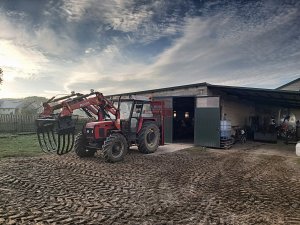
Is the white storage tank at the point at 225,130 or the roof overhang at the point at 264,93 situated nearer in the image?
the roof overhang at the point at 264,93

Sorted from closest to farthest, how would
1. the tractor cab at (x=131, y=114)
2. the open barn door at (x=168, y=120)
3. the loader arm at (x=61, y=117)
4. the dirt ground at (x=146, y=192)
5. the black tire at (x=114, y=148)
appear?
the dirt ground at (x=146, y=192)
the loader arm at (x=61, y=117)
the black tire at (x=114, y=148)
the tractor cab at (x=131, y=114)
the open barn door at (x=168, y=120)

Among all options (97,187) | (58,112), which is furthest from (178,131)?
(97,187)

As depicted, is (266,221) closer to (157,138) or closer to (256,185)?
(256,185)

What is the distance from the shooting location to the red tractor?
831cm

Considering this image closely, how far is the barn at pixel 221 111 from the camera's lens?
1355 centimetres

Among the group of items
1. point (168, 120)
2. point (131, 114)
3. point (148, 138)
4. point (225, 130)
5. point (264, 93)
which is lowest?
point (148, 138)

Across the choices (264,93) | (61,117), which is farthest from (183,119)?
(61,117)

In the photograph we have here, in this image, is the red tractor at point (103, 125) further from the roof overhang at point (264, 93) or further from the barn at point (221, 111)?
the roof overhang at point (264, 93)

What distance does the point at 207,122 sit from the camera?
45.5 feet

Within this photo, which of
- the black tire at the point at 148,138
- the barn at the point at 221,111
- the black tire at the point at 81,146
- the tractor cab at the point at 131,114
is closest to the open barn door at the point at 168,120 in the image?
the barn at the point at 221,111

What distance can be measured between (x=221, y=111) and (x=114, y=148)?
359 inches

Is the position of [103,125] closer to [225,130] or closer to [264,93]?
[225,130]

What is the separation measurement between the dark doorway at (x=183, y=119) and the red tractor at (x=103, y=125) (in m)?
7.46

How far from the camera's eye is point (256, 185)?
649cm
